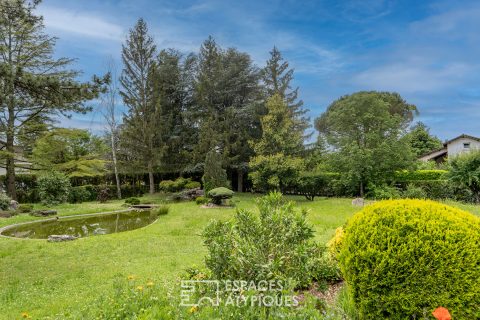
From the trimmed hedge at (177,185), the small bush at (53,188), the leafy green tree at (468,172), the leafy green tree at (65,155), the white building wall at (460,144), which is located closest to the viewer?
the leafy green tree at (468,172)

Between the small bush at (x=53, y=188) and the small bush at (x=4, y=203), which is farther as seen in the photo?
the small bush at (x=53, y=188)

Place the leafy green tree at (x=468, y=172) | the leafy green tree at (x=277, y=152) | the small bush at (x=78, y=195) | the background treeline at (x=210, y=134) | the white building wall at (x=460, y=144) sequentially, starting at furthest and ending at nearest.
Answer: the white building wall at (x=460, y=144) < the small bush at (x=78, y=195) < the background treeline at (x=210, y=134) < the leafy green tree at (x=277, y=152) < the leafy green tree at (x=468, y=172)

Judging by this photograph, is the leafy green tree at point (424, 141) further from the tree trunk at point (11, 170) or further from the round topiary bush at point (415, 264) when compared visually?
the tree trunk at point (11, 170)

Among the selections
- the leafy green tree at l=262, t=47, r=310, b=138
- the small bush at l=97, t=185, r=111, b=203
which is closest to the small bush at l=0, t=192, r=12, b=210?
the small bush at l=97, t=185, r=111, b=203

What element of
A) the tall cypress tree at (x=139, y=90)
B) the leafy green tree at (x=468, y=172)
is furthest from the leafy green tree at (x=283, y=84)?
the leafy green tree at (x=468, y=172)

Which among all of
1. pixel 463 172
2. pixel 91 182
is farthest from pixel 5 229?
pixel 463 172

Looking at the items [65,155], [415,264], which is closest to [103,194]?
[65,155]

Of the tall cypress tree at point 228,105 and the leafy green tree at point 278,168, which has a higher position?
the tall cypress tree at point 228,105

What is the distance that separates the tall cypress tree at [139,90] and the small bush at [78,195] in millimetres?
3995

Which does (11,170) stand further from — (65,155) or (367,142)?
(367,142)

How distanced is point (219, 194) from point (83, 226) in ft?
20.3

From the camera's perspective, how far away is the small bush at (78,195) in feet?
60.8

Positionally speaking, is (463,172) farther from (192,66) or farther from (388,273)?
(192,66)

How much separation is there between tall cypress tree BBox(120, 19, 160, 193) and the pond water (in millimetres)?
8552
